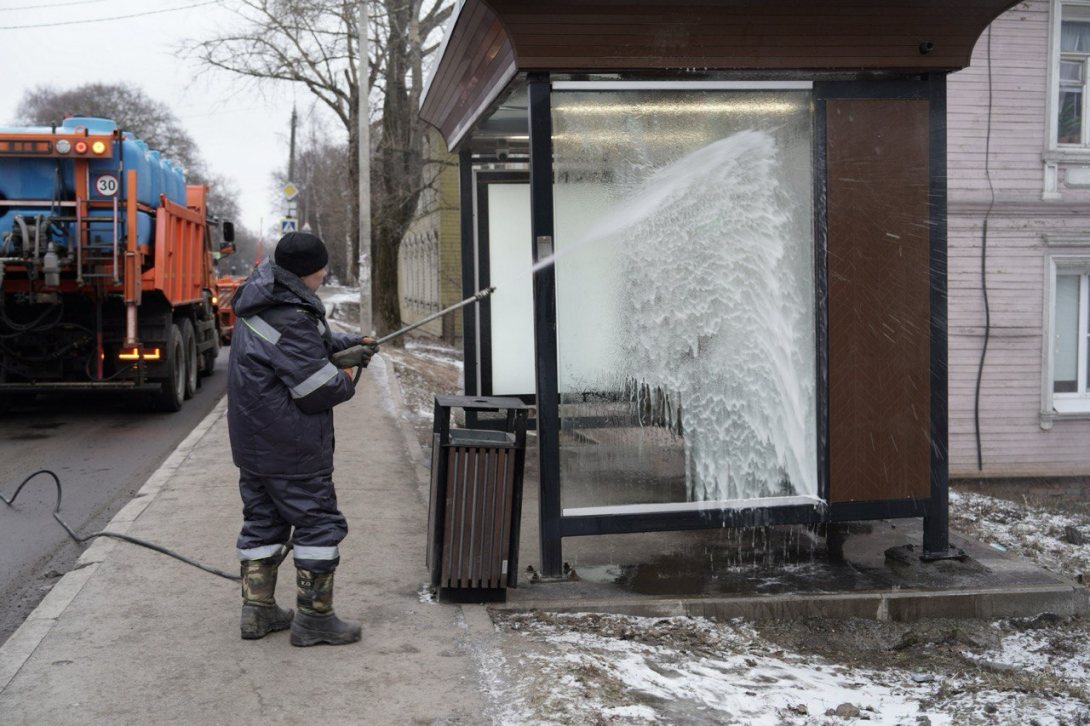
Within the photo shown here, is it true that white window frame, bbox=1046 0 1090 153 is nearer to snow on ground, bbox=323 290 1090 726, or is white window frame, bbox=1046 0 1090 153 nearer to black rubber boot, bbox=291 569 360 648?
snow on ground, bbox=323 290 1090 726

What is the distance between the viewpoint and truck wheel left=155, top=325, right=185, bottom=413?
1320cm

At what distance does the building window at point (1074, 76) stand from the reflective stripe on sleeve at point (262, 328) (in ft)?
38.9

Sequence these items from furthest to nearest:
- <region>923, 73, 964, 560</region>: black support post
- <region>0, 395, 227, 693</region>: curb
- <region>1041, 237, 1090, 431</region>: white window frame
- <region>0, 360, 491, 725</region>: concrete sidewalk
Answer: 1. <region>1041, 237, 1090, 431</region>: white window frame
2. <region>923, 73, 964, 560</region>: black support post
3. <region>0, 395, 227, 693</region>: curb
4. <region>0, 360, 491, 725</region>: concrete sidewalk

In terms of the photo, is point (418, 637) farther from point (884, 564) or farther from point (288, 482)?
point (884, 564)

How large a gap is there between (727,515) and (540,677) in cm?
199

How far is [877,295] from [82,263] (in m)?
8.80

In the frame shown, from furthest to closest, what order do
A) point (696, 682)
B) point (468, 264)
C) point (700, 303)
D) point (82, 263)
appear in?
1. point (82, 263)
2. point (468, 264)
3. point (700, 303)
4. point (696, 682)

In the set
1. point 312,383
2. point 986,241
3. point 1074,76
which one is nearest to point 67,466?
point 312,383

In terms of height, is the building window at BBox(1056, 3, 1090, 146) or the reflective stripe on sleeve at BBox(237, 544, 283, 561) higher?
the building window at BBox(1056, 3, 1090, 146)

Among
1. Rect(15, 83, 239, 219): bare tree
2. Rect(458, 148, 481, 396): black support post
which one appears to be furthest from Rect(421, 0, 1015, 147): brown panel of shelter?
Rect(15, 83, 239, 219): bare tree

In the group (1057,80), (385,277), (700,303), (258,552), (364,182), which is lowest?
(258,552)

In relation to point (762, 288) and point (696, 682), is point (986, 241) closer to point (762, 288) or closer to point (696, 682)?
point (762, 288)

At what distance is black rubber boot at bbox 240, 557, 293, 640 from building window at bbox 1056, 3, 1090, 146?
12.1m

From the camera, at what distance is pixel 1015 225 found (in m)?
13.4
